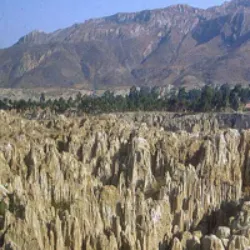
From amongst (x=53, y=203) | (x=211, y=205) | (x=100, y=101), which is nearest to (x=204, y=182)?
(x=211, y=205)

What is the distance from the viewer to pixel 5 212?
24.5m

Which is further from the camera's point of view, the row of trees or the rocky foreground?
the row of trees

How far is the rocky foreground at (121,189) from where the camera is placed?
2356 centimetres

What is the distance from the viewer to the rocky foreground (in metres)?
23.6

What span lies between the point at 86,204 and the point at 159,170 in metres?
12.5

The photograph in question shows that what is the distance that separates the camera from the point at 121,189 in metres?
31.8

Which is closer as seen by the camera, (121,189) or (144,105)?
(121,189)

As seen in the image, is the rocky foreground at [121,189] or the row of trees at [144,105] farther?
the row of trees at [144,105]

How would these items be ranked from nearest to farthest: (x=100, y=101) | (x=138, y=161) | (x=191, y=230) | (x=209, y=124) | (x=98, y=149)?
1. (x=191, y=230)
2. (x=138, y=161)
3. (x=98, y=149)
4. (x=209, y=124)
5. (x=100, y=101)

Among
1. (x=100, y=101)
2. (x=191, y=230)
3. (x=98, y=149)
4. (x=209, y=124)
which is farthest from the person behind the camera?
(x=100, y=101)

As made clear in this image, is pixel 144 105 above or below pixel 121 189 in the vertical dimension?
below

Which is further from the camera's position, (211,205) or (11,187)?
(211,205)

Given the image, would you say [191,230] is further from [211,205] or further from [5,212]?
[5,212]

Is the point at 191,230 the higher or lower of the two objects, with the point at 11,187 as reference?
lower
